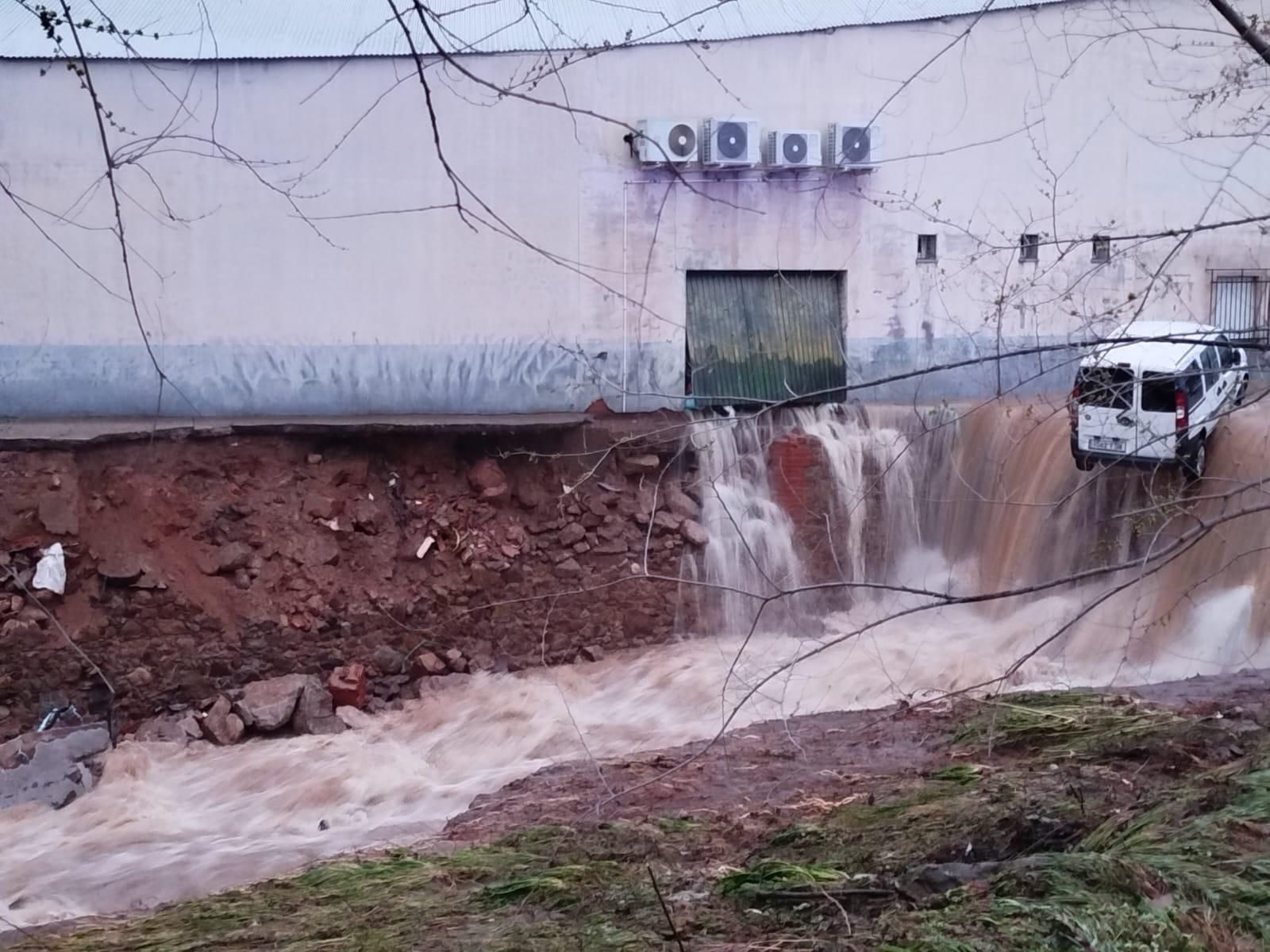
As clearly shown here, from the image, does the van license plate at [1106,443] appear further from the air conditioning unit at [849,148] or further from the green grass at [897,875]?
the air conditioning unit at [849,148]

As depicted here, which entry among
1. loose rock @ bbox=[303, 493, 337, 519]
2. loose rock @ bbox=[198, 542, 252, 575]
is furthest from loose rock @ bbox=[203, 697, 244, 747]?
loose rock @ bbox=[303, 493, 337, 519]

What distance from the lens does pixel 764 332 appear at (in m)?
13.9

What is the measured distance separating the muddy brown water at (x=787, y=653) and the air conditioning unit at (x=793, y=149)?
9.21 ft

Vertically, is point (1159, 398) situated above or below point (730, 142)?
below

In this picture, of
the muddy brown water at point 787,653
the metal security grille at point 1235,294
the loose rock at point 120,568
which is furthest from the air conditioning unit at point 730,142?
the loose rock at point 120,568

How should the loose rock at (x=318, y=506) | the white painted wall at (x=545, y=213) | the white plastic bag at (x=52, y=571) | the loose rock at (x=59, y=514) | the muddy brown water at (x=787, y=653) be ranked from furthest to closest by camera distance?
the white painted wall at (x=545, y=213)
the loose rock at (x=318, y=506)
the loose rock at (x=59, y=514)
the white plastic bag at (x=52, y=571)
the muddy brown water at (x=787, y=653)

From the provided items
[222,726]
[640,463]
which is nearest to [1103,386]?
[640,463]

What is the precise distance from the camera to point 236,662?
10.9 m

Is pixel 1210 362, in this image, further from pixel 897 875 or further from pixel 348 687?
pixel 348 687

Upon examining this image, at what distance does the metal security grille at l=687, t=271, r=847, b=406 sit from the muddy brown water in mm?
995

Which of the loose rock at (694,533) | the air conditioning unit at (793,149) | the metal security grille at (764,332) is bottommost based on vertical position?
the loose rock at (694,533)

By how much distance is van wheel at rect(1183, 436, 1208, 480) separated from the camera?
953 cm

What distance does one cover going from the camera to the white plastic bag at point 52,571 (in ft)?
33.9

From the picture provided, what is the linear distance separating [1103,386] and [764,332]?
8.54 m
